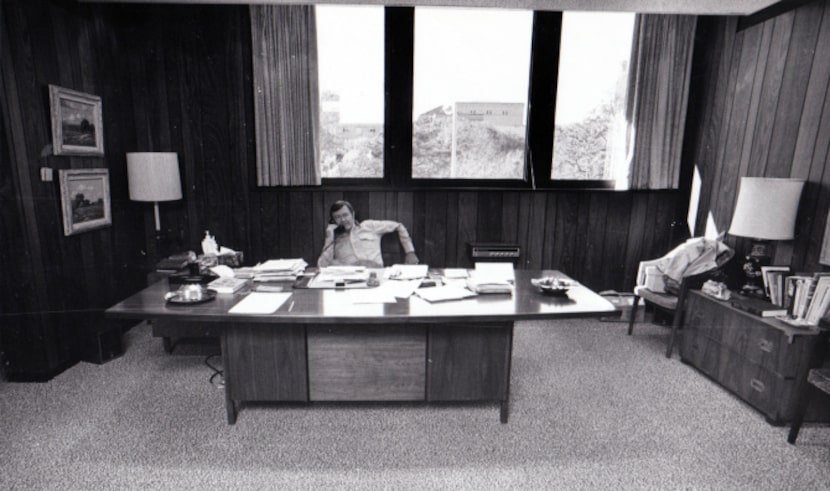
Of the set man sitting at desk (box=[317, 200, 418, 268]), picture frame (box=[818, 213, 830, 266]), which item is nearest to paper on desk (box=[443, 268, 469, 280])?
man sitting at desk (box=[317, 200, 418, 268])

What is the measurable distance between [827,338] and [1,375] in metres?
4.67

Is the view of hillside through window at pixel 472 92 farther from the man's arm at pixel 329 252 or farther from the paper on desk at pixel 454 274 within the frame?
the paper on desk at pixel 454 274

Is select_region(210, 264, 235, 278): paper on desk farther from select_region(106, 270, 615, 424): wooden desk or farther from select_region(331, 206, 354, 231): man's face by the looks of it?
select_region(331, 206, 354, 231): man's face

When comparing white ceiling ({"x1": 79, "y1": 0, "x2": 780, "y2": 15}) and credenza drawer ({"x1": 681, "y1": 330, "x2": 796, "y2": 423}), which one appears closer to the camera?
credenza drawer ({"x1": 681, "y1": 330, "x2": 796, "y2": 423})

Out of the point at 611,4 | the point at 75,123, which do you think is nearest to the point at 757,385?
the point at 611,4

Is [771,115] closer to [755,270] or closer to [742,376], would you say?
[755,270]

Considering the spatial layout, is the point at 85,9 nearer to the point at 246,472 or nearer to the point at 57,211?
the point at 57,211

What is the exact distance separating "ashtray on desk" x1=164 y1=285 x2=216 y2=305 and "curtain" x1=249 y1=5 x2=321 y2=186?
179 cm

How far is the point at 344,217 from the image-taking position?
3.44 m

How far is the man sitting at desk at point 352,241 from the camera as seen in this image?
345 cm

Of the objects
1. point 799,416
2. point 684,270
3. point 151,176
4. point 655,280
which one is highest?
point 151,176

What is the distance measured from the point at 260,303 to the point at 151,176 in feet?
6.32

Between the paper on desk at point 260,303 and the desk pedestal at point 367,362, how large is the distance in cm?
14

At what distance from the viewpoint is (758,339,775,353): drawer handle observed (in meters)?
2.49
